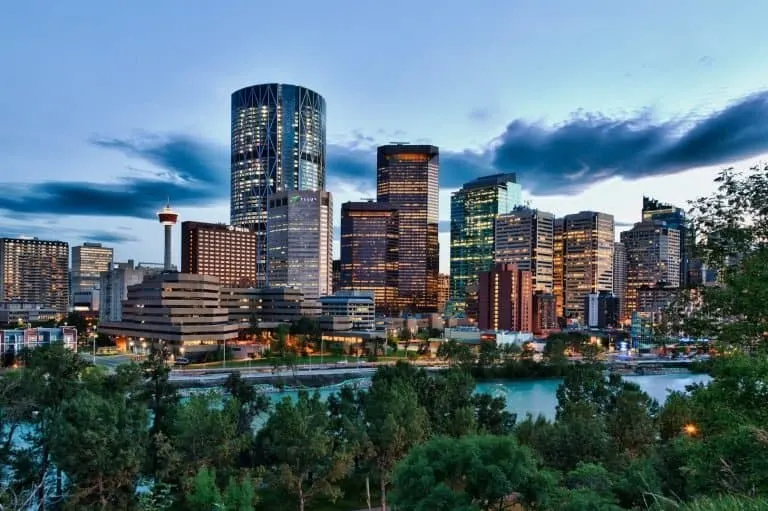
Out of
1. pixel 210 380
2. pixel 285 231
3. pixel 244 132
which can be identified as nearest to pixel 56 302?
pixel 244 132

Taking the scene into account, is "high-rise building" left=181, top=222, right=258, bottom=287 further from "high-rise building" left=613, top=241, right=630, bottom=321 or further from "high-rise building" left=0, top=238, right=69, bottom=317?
"high-rise building" left=613, top=241, right=630, bottom=321

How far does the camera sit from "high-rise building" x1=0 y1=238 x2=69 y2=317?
543ft

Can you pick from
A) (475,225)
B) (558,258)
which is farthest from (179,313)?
(475,225)

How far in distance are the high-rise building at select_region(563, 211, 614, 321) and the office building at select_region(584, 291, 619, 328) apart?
46.2 ft

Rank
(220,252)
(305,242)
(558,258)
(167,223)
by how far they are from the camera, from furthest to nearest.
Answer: (558,258) < (220,252) < (305,242) < (167,223)

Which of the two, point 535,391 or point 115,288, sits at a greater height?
point 115,288

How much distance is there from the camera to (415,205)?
189m

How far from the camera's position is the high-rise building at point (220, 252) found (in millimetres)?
145875

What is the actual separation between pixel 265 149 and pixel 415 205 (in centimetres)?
5147

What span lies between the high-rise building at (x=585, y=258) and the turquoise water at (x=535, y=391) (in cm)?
7529

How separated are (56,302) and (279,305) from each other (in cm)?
11210

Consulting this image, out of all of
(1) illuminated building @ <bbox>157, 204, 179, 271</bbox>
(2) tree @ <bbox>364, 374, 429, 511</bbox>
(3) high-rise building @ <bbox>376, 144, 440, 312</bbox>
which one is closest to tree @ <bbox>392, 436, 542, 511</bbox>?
(2) tree @ <bbox>364, 374, 429, 511</bbox>

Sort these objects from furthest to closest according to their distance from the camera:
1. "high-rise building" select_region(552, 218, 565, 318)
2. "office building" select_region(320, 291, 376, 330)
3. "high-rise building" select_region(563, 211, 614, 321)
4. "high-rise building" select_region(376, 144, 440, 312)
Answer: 1. "high-rise building" select_region(376, 144, 440, 312)
2. "high-rise building" select_region(552, 218, 565, 318)
3. "high-rise building" select_region(563, 211, 614, 321)
4. "office building" select_region(320, 291, 376, 330)

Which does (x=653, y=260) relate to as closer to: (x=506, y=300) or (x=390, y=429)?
(x=506, y=300)
